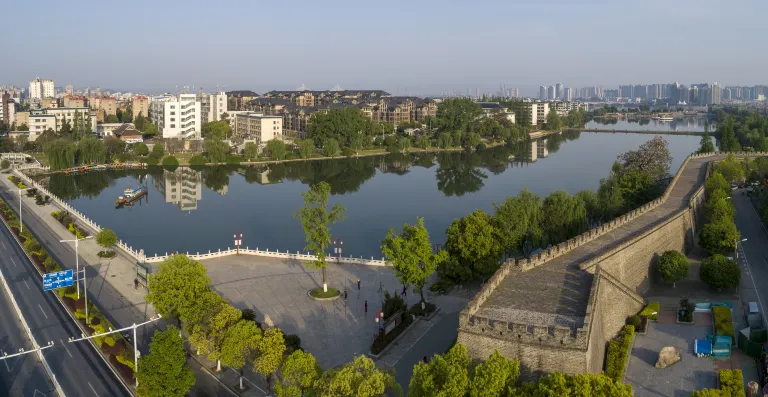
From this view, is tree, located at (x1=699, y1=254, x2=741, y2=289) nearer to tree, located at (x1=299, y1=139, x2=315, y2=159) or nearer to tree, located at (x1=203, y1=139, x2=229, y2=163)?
tree, located at (x1=299, y1=139, x2=315, y2=159)

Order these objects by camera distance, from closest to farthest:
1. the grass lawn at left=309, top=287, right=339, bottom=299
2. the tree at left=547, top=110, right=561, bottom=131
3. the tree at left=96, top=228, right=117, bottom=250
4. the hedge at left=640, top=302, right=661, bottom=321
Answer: the hedge at left=640, top=302, right=661, bottom=321 → the grass lawn at left=309, top=287, right=339, bottom=299 → the tree at left=96, top=228, right=117, bottom=250 → the tree at left=547, top=110, right=561, bottom=131

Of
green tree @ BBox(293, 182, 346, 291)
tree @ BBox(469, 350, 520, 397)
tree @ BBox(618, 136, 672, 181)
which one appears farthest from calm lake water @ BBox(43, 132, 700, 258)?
tree @ BBox(469, 350, 520, 397)

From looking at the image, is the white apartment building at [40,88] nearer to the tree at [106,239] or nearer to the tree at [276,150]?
the tree at [276,150]

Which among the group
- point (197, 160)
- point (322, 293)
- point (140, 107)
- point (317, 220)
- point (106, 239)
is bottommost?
point (322, 293)

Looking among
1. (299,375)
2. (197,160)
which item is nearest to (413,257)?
(299,375)

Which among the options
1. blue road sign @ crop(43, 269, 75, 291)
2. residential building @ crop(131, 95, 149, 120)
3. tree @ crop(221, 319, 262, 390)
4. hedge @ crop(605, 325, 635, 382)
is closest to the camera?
tree @ crop(221, 319, 262, 390)

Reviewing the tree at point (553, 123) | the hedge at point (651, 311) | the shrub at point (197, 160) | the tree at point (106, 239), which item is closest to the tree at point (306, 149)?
the shrub at point (197, 160)

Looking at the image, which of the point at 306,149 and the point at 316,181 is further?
the point at 306,149

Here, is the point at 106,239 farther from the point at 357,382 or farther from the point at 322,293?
the point at 357,382
